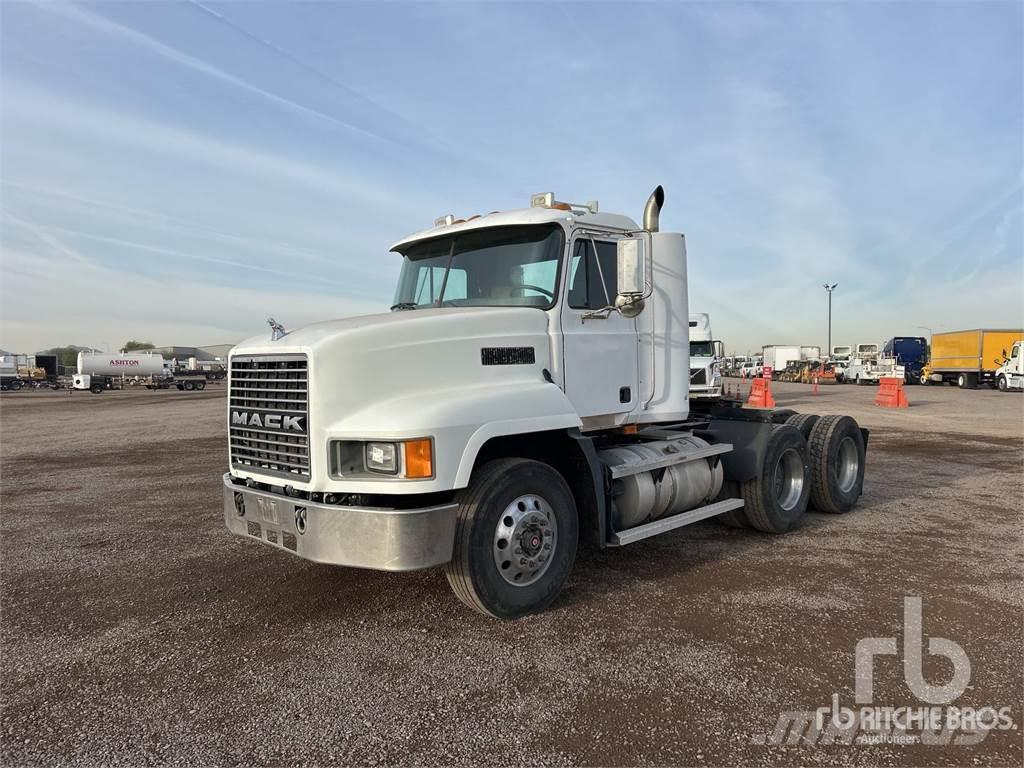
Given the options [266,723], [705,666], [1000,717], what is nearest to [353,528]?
[266,723]

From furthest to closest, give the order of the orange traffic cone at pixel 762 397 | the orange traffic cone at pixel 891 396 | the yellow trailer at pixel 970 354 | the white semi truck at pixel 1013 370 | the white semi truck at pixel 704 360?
the yellow trailer at pixel 970 354 < the white semi truck at pixel 1013 370 < the orange traffic cone at pixel 891 396 < the orange traffic cone at pixel 762 397 < the white semi truck at pixel 704 360

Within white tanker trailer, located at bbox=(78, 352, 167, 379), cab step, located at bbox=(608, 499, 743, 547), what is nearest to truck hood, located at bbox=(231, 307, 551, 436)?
cab step, located at bbox=(608, 499, 743, 547)

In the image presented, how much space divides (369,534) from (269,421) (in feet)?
3.87

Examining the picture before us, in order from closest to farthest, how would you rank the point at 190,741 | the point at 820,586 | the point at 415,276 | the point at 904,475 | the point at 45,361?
1. the point at 190,741
2. the point at 820,586
3. the point at 415,276
4. the point at 904,475
5. the point at 45,361

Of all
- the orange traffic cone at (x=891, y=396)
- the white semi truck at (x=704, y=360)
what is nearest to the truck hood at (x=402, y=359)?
the white semi truck at (x=704, y=360)

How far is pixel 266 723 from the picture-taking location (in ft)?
10.4

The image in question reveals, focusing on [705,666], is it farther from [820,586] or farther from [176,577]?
[176,577]

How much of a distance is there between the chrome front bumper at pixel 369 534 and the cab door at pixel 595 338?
166 centimetres

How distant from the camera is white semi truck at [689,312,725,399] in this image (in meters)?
18.9

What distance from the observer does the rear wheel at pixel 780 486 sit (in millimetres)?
6453

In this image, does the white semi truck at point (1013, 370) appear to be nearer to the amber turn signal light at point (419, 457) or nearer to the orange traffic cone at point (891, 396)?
the orange traffic cone at point (891, 396)

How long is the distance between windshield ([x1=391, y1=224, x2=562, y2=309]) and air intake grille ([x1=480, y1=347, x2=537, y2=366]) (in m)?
0.43

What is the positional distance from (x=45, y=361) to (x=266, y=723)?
79.2 m

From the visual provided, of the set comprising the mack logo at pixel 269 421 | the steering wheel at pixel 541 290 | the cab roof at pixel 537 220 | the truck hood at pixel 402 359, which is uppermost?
the cab roof at pixel 537 220
